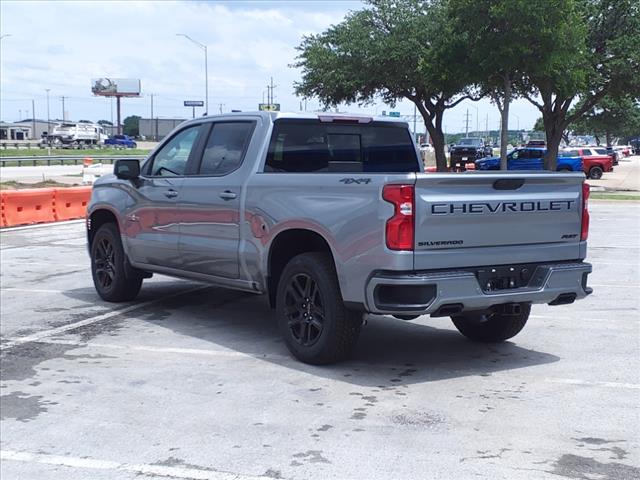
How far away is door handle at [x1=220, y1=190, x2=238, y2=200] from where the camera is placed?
7.39 metres

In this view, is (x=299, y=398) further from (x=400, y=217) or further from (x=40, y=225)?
(x=40, y=225)

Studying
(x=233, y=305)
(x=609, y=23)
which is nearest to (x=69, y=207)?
(x=233, y=305)

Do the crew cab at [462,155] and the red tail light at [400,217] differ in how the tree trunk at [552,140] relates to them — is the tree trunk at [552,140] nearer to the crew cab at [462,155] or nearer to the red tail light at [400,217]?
the crew cab at [462,155]

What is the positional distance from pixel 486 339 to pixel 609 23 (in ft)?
105

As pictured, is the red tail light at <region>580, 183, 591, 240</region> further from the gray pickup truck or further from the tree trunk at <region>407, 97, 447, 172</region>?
the tree trunk at <region>407, 97, 447, 172</region>

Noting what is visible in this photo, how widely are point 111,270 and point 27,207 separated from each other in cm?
1102

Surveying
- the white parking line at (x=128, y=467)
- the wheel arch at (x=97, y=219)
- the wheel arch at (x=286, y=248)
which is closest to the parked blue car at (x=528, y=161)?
the wheel arch at (x=97, y=219)

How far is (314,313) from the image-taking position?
665 cm

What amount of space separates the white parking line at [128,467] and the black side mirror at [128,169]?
4.23 metres

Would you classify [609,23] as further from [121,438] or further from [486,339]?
[121,438]

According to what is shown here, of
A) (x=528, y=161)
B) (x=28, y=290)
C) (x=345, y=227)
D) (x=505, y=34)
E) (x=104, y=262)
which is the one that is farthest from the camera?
(x=528, y=161)

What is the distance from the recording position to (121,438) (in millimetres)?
5125

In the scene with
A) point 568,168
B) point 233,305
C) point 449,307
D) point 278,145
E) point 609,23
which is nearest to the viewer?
point 449,307

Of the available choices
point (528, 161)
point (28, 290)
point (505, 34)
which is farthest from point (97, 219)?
point (528, 161)
